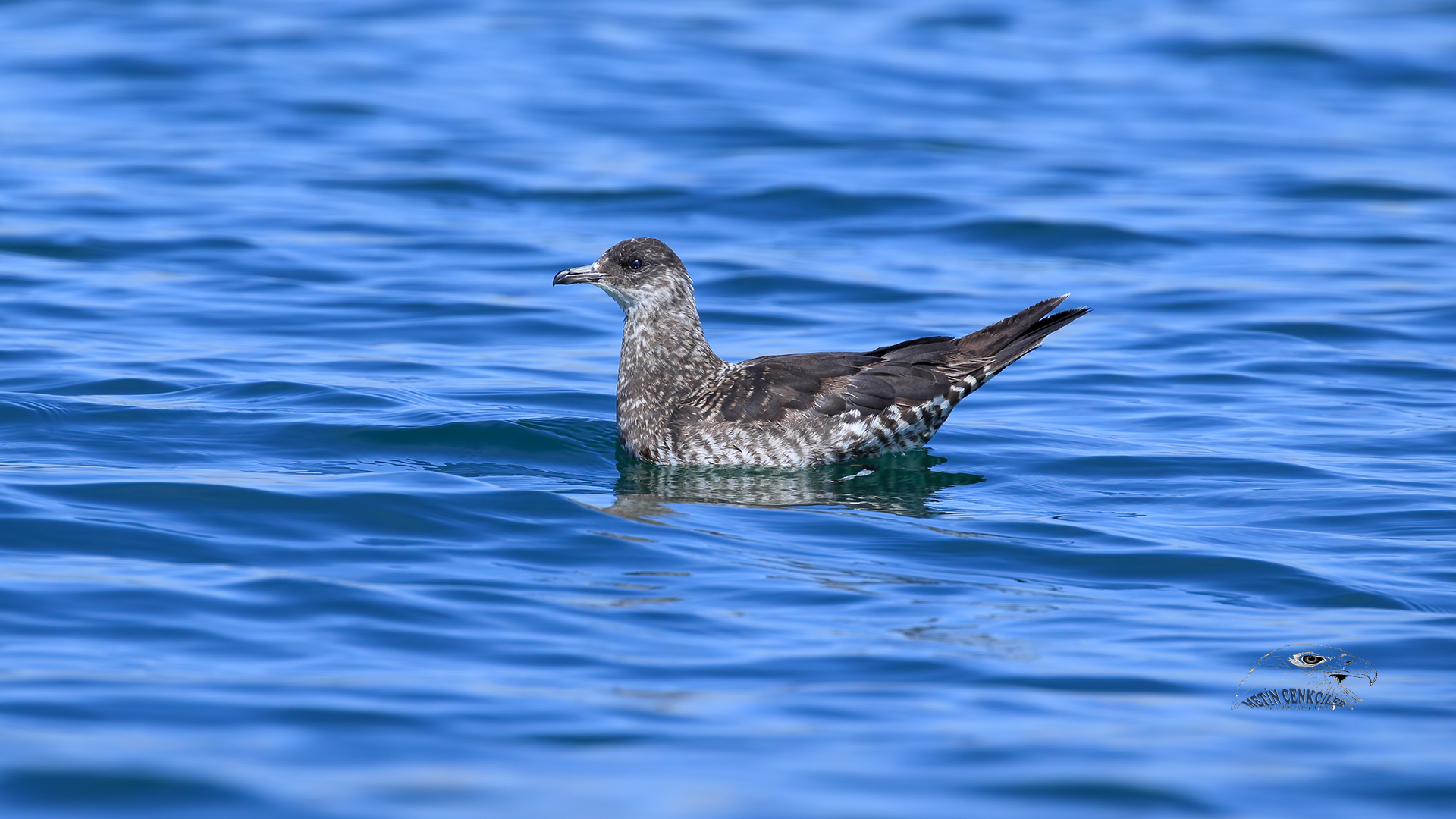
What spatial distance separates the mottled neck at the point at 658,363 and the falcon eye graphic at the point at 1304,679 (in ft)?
13.9

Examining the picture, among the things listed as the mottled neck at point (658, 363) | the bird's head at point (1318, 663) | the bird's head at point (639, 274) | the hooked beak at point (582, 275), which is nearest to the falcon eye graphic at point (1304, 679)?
the bird's head at point (1318, 663)

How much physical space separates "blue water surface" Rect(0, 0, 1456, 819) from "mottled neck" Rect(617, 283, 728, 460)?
34cm

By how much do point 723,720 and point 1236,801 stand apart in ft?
5.55

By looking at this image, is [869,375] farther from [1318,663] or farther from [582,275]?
[1318,663]

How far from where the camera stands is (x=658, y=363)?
10.2 meters

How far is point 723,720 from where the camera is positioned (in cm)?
588

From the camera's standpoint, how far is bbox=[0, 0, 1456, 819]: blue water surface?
18.6 ft

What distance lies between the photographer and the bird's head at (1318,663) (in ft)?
21.1

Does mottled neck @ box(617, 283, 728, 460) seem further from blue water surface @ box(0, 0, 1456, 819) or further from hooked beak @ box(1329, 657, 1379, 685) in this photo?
hooked beak @ box(1329, 657, 1379, 685)

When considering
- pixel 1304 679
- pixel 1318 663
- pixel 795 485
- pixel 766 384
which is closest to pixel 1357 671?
pixel 1318 663

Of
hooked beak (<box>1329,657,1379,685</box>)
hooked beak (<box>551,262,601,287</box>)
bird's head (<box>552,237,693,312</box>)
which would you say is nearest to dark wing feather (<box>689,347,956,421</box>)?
bird's head (<box>552,237,693,312</box>)

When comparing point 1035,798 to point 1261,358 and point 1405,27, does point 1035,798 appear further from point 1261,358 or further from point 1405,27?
point 1405,27

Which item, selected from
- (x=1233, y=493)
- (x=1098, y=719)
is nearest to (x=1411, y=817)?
(x=1098, y=719)

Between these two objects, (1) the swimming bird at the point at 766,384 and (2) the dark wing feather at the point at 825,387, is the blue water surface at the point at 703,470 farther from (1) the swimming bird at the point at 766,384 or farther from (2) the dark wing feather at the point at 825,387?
(2) the dark wing feather at the point at 825,387
